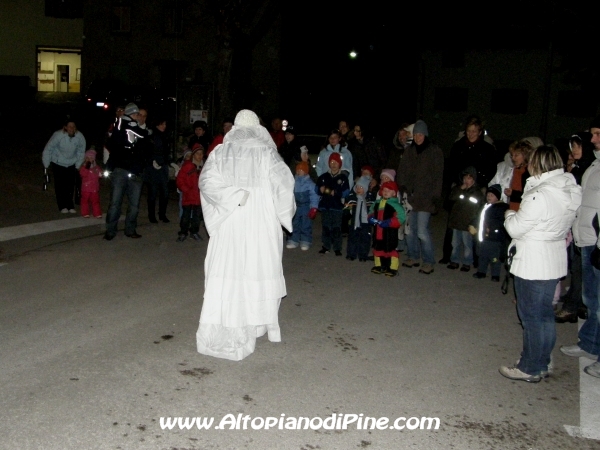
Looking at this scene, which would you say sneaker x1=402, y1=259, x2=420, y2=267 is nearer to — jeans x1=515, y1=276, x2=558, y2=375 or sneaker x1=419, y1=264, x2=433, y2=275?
sneaker x1=419, y1=264, x2=433, y2=275

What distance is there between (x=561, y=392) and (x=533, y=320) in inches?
24.9

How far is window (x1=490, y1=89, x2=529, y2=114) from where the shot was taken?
31.4m

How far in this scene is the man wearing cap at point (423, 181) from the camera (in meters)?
9.73

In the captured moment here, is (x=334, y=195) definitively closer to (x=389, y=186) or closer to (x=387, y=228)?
(x=389, y=186)

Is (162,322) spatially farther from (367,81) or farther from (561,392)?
(367,81)

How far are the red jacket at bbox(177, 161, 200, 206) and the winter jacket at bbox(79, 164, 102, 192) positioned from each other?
7.04ft

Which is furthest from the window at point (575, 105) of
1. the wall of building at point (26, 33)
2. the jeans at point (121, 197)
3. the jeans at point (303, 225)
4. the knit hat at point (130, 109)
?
the wall of building at point (26, 33)

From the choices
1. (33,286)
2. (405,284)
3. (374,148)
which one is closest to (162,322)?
(33,286)

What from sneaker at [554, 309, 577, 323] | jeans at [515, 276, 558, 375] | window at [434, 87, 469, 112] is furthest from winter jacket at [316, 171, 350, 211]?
window at [434, 87, 469, 112]

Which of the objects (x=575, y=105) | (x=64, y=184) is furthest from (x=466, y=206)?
(x=575, y=105)

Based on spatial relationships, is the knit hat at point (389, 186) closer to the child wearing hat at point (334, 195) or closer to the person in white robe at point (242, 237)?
the child wearing hat at point (334, 195)

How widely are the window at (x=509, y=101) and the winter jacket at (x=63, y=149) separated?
2299 centimetres

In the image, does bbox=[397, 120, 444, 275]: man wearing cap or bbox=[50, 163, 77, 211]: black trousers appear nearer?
bbox=[397, 120, 444, 275]: man wearing cap

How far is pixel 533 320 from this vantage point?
234 inches
